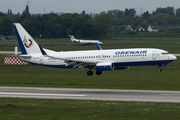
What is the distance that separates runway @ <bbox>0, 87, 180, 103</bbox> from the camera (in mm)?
28489

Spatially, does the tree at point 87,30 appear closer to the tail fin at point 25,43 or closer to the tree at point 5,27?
the tree at point 5,27

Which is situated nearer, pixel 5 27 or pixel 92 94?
pixel 92 94

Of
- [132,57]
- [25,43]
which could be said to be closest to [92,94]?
[132,57]

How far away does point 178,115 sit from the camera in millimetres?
21094

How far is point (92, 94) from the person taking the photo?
31359 millimetres

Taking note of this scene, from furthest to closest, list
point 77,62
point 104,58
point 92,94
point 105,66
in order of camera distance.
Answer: point 104,58 < point 77,62 < point 105,66 < point 92,94

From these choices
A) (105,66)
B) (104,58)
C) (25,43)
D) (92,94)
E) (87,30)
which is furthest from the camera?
(87,30)

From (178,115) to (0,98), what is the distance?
53.2 feet

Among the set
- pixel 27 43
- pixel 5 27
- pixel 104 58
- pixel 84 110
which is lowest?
pixel 84 110

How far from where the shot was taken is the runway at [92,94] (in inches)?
1122

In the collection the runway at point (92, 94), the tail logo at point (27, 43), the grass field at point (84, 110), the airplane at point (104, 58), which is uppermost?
the tail logo at point (27, 43)

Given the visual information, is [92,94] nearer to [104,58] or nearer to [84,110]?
[84,110]

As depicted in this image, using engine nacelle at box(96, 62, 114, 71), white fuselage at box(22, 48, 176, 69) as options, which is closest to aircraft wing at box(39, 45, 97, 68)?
white fuselage at box(22, 48, 176, 69)

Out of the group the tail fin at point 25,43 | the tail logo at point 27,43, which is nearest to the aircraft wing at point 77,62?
the tail fin at point 25,43
